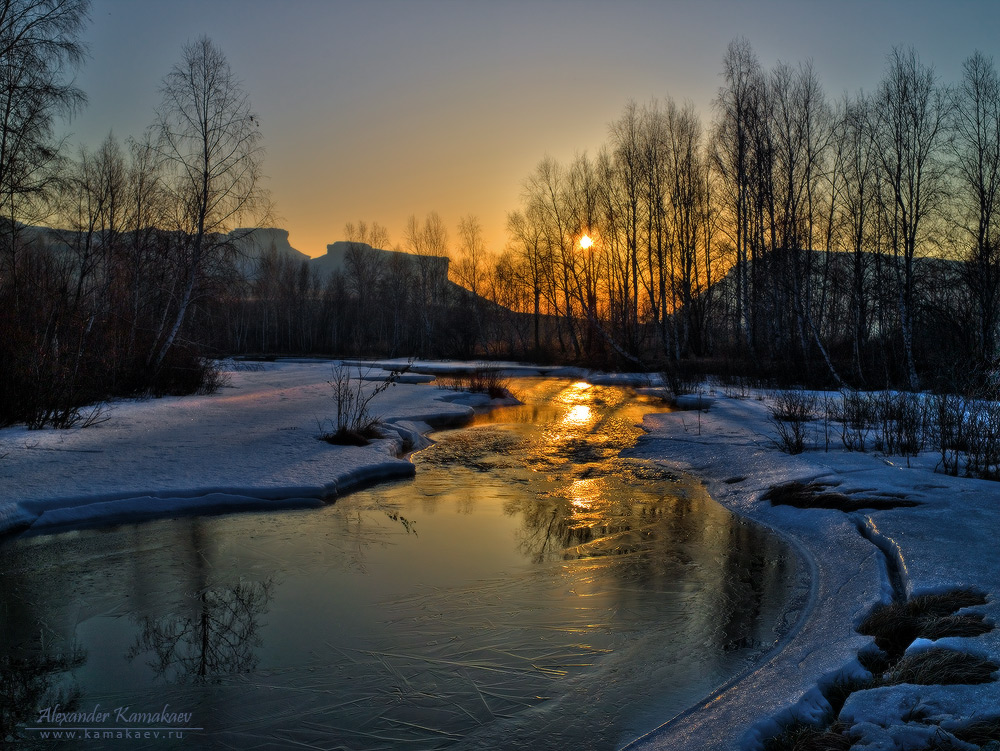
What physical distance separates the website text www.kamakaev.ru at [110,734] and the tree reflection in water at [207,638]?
0.39 metres

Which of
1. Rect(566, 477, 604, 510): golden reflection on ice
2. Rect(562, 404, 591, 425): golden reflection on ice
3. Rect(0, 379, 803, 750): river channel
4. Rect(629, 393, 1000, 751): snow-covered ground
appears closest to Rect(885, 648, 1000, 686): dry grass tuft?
Rect(629, 393, 1000, 751): snow-covered ground

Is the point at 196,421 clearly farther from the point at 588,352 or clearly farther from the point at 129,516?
the point at 588,352

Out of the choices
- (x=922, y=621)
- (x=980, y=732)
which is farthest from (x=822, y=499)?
(x=980, y=732)

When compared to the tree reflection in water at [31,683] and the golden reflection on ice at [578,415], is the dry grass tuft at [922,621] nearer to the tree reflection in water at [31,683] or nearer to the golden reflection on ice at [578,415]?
the tree reflection in water at [31,683]

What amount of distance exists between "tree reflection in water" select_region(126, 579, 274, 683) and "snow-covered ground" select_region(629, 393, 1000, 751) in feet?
7.86

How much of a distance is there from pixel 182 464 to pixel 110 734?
16.7 feet

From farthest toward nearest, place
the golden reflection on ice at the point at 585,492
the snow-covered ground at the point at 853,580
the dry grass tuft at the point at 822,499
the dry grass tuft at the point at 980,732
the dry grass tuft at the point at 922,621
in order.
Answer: the golden reflection on ice at the point at 585,492 → the dry grass tuft at the point at 822,499 → the dry grass tuft at the point at 922,621 → the snow-covered ground at the point at 853,580 → the dry grass tuft at the point at 980,732

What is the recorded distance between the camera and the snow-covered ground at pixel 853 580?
2.52 m

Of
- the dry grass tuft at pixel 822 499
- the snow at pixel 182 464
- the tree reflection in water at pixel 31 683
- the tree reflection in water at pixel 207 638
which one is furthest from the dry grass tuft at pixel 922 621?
the snow at pixel 182 464

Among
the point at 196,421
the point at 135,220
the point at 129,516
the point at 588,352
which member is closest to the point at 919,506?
the point at 129,516

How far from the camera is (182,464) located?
24.4 ft

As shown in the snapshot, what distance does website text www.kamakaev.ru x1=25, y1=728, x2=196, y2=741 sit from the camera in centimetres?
282

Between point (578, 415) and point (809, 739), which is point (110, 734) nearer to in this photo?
point (809, 739)

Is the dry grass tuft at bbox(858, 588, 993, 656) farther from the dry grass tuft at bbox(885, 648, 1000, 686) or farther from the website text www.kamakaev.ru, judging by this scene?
the website text www.kamakaev.ru
